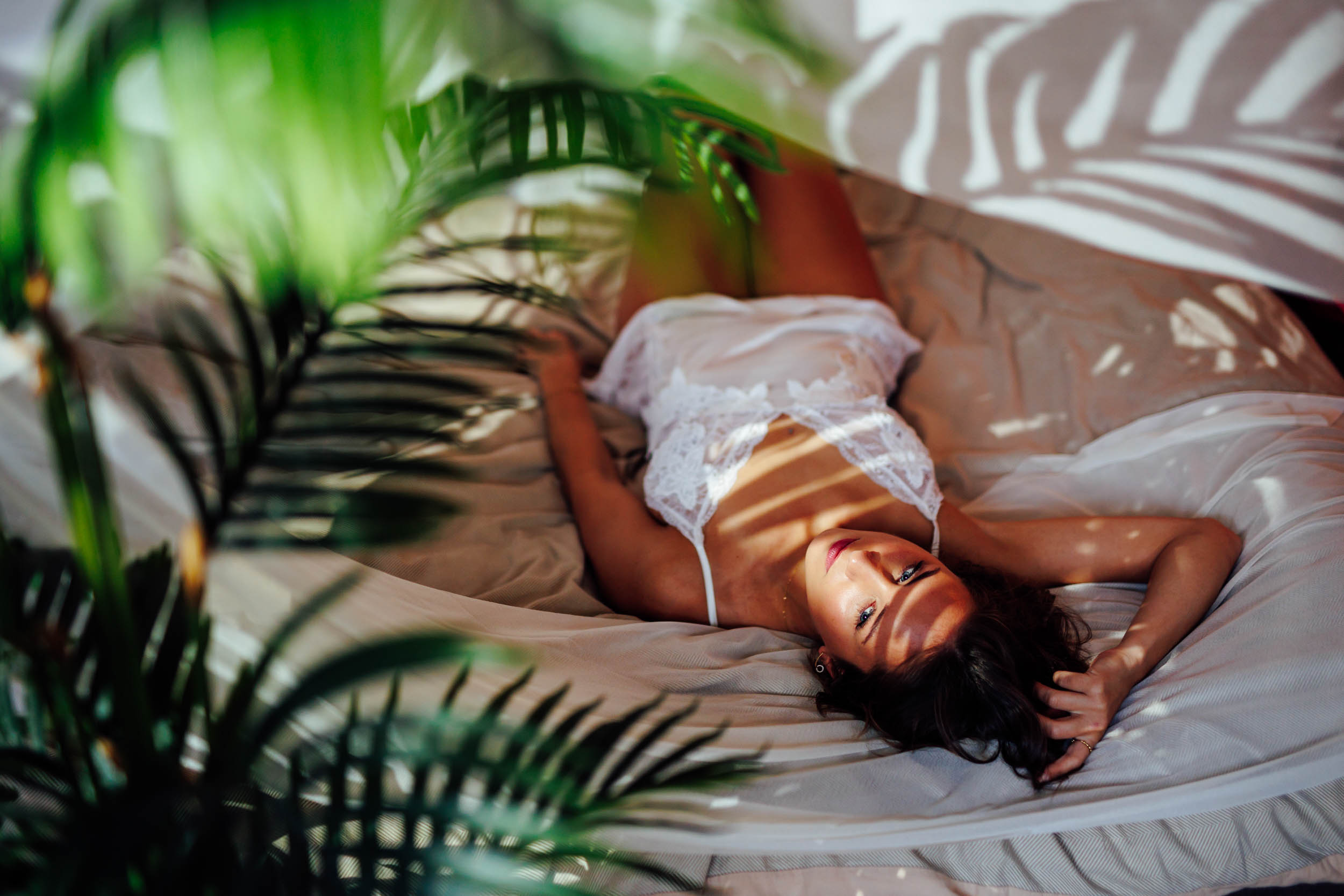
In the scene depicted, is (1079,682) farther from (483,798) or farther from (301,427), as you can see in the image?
(301,427)

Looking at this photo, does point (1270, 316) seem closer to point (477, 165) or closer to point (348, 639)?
point (477, 165)

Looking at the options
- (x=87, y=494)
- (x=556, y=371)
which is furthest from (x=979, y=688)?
(x=87, y=494)

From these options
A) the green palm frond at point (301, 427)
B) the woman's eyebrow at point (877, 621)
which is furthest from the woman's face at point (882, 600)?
the green palm frond at point (301, 427)

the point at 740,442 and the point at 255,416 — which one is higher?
the point at 255,416

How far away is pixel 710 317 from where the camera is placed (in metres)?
1.66

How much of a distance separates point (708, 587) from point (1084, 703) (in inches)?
22.6

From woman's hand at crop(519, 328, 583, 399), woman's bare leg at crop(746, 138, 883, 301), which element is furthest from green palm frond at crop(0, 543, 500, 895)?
woman's bare leg at crop(746, 138, 883, 301)

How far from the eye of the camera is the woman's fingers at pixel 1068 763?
1.06 meters

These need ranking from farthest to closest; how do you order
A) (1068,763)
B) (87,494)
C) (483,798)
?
1. (1068,763)
2. (483,798)
3. (87,494)

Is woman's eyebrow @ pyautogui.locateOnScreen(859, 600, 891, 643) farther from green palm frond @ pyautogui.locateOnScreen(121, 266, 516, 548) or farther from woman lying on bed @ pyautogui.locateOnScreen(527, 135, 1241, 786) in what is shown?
green palm frond @ pyautogui.locateOnScreen(121, 266, 516, 548)

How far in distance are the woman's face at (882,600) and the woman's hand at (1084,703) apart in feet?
0.54

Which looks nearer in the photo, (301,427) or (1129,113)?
(301,427)

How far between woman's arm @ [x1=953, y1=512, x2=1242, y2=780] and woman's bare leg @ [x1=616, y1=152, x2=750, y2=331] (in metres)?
0.74

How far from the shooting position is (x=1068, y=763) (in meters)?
1.07
